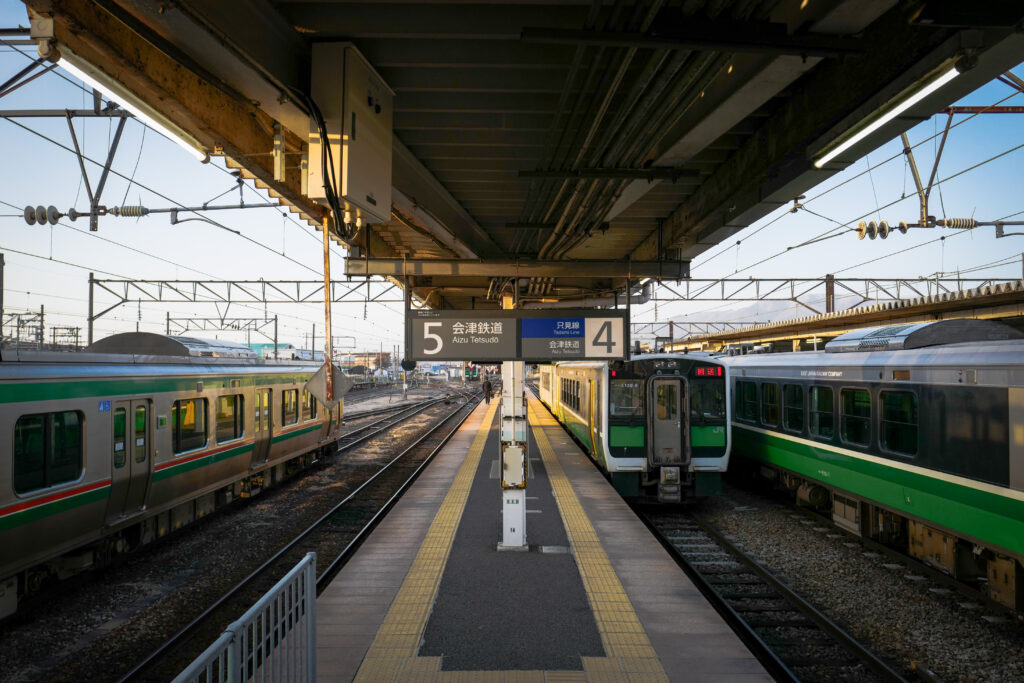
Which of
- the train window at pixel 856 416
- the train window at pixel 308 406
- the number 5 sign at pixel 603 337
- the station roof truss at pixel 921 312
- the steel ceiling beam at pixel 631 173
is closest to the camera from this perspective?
the steel ceiling beam at pixel 631 173

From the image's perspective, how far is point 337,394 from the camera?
5.27 meters

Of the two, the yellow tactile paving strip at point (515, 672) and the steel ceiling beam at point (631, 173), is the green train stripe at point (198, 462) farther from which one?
the steel ceiling beam at point (631, 173)

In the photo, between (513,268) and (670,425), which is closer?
(513,268)

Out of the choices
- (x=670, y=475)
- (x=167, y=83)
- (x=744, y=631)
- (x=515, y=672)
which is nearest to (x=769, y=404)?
(x=670, y=475)

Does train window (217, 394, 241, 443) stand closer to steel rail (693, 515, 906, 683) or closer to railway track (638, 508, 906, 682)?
railway track (638, 508, 906, 682)

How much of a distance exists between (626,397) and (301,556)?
5919 millimetres

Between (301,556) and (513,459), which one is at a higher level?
(513,459)

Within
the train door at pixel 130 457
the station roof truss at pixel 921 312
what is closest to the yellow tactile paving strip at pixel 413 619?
the train door at pixel 130 457

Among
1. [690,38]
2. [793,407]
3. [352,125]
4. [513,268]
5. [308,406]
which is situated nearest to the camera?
[690,38]

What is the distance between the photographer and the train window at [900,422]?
7.62 meters

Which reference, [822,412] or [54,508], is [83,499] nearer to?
[54,508]

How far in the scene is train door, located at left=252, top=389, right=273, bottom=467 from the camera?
462 inches

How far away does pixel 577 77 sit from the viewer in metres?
4.67

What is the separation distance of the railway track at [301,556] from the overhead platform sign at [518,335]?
3.10 metres
